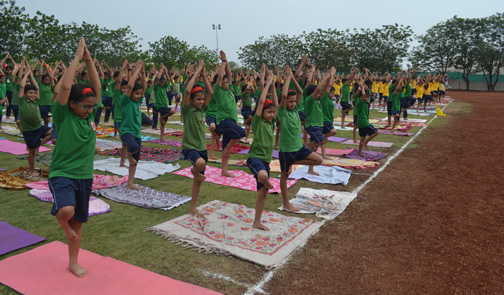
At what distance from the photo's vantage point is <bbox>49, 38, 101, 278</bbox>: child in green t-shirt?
3502 millimetres

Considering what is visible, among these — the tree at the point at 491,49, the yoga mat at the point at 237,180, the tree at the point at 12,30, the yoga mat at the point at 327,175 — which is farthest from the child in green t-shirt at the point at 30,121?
the tree at the point at 491,49

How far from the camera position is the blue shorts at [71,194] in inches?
134

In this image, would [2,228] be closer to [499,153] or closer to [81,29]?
[499,153]

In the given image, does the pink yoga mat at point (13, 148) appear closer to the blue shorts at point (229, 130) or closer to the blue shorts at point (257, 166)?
the blue shorts at point (229, 130)

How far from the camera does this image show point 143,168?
26.8 ft

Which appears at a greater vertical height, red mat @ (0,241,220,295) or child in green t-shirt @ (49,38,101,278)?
child in green t-shirt @ (49,38,101,278)

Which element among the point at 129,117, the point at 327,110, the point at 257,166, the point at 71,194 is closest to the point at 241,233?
the point at 257,166

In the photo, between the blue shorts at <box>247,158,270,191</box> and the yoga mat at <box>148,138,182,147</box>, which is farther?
the yoga mat at <box>148,138,182,147</box>

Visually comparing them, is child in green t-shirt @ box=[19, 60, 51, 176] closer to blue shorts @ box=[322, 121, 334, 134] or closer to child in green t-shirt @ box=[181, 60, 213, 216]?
child in green t-shirt @ box=[181, 60, 213, 216]

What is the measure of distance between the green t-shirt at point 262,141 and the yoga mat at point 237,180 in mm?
1885

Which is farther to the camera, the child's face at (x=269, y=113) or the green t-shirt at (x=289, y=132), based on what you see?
the green t-shirt at (x=289, y=132)

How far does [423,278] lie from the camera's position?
3.93 metres

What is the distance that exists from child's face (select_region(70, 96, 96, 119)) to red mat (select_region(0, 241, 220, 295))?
160 centimetres

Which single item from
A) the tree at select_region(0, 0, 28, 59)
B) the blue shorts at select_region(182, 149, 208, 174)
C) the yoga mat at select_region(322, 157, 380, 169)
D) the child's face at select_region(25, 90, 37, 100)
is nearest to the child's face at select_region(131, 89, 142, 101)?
the blue shorts at select_region(182, 149, 208, 174)
